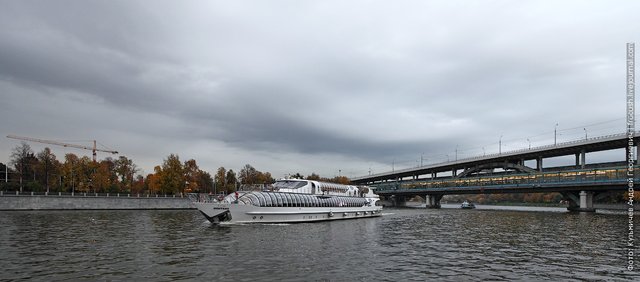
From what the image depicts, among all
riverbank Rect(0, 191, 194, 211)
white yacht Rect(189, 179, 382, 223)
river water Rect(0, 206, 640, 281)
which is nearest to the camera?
river water Rect(0, 206, 640, 281)

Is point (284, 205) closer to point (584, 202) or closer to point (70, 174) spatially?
point (70, 174)

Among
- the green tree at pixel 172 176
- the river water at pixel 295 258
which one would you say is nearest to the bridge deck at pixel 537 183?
the river water at pixel 295 258

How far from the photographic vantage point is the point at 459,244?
3641cm

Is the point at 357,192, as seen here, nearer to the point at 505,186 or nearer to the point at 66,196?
the point at 66,196

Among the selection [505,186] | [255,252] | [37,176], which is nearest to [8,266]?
[255,252]

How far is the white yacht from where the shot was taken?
51.7m

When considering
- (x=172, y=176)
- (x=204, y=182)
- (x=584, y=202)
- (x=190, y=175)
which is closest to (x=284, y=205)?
(x=172, y=176)

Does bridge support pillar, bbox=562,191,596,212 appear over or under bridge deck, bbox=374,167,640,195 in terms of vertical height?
under

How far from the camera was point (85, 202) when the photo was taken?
98312mm

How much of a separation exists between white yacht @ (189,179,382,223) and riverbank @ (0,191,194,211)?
55.4 meters

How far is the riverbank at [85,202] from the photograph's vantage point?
87438 mm

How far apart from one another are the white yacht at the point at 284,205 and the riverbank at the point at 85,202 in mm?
55430

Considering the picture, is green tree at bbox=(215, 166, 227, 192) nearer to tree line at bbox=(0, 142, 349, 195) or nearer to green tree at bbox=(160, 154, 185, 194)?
tree line at bbox=(0, 142, 349, 195)

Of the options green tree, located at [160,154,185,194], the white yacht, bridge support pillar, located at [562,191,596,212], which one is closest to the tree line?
green tree, located at [160,154,185,194]
